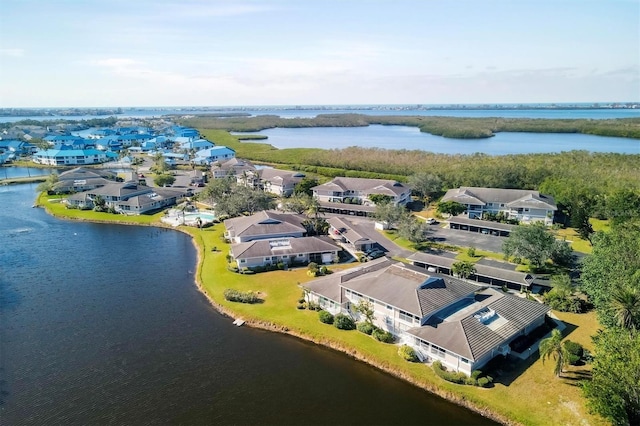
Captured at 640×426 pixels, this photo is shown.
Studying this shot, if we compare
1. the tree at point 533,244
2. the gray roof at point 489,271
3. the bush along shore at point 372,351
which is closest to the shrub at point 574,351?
the bush along shore at point 372,351

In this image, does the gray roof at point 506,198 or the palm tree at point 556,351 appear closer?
the palm tree at point 556,351

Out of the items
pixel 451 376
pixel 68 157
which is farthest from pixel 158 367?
pixel 68 157

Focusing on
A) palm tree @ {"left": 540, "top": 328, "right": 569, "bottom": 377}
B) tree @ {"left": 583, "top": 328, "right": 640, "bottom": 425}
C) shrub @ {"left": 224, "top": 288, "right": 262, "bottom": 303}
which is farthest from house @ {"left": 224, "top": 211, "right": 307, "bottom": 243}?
tree @ {"left": 583, "top": 328, "right": 640, "bottom": 425}

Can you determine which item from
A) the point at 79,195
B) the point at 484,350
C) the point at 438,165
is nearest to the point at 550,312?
the point at 484,350

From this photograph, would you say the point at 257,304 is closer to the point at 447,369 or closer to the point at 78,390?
the point at 78,390

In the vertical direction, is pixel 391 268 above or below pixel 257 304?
above

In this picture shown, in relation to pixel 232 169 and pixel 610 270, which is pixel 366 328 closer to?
pixel 610 270

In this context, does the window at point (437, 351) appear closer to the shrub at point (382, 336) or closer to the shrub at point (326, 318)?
the shrub at point (382, 336)
